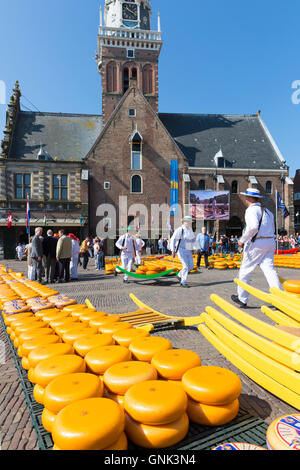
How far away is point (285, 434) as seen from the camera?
4.91ft

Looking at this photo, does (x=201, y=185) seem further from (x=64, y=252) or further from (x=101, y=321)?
(x=101, y=321)

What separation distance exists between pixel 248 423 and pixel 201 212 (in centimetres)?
2921

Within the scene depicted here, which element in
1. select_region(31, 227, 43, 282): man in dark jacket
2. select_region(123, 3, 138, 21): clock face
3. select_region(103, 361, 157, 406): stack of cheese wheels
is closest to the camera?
select_region(103, 361, 157, 406): stack of cheese wheels

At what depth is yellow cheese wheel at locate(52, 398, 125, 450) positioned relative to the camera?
4.81 ft

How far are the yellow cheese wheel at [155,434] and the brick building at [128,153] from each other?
26.3m

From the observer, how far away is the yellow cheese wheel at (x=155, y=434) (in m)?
1.69

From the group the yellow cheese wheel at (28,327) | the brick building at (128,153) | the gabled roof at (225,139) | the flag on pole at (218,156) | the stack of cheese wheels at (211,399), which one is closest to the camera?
the stack of cheese wheels at (211,399)

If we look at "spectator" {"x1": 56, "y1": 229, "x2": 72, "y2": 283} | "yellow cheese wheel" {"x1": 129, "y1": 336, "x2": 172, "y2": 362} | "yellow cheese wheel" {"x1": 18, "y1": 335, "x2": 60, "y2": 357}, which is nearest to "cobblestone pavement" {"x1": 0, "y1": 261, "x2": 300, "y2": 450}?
"yellow cheese wheel" {"x1": 18, "y1": 335, "x2": 60, "y2": 357}

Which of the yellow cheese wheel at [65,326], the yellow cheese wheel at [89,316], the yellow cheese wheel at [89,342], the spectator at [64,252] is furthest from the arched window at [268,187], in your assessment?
the yellow cheese wheel at [89,342]

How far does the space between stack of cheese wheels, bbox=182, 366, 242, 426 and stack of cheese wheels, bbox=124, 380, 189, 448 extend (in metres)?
0.16

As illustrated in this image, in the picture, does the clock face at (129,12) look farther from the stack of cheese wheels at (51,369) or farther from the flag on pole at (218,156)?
the stack of cheese wheels at (51,369)

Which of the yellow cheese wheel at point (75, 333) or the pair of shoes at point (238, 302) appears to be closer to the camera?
the yellow cheese wheel at point (75, 333)

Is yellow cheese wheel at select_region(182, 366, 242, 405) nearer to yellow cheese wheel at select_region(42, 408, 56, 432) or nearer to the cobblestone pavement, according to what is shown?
the cobblestone pavement
